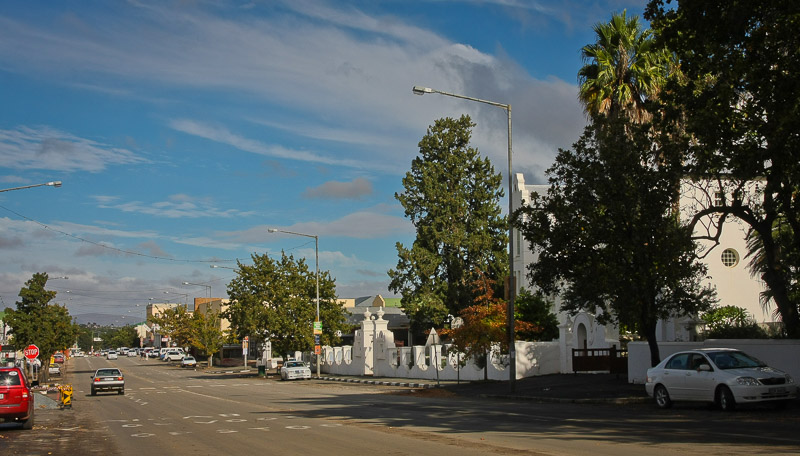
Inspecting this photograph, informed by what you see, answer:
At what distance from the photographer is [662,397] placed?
1989 cm

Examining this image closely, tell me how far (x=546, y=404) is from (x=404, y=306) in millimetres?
31685

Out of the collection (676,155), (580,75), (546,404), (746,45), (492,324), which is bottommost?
(546,404)

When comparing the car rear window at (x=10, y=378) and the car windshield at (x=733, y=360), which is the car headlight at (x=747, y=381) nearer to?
the car windshield at (x=733, y=360)

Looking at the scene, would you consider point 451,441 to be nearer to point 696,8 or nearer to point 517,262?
point 696,8

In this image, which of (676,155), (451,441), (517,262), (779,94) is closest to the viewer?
(451,441)

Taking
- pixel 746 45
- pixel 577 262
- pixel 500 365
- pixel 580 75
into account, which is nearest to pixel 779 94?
pixel 746 45

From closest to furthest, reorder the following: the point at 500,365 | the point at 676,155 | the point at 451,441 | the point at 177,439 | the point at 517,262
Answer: the point at 451,441
the point at 177,439
the point at 676,155
the point at 500,365
the point at 517,262

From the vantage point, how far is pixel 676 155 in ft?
67.1

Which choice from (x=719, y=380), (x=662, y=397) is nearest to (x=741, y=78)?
(x=719, y=380)

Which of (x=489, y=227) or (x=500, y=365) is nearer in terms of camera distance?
(x=500, y=365)

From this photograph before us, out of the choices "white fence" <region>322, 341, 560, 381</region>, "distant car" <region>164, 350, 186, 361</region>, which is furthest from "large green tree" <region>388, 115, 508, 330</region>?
"distant car" <region>164, 350, 186, 361</region>

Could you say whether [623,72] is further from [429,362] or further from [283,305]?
[283,305]

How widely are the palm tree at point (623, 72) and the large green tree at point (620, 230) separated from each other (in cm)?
516

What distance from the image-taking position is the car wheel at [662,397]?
19.8 m
